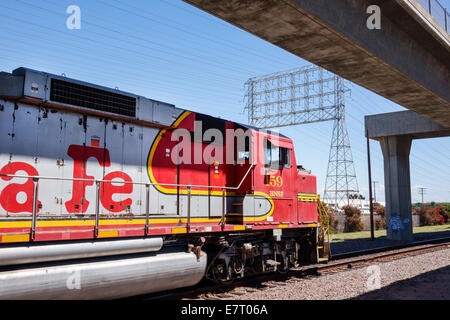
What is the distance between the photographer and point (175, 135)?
9680 millimetres

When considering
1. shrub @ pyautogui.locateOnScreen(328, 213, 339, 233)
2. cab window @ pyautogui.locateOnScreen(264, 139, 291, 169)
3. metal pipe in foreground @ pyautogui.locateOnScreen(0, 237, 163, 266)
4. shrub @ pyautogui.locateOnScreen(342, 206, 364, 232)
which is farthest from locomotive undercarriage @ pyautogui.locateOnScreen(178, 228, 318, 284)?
shrub @ pyautogui.locateOnScreen(342, 206, 364, 232)

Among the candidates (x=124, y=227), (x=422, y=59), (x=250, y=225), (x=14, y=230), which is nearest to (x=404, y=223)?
(x=422, y=59)

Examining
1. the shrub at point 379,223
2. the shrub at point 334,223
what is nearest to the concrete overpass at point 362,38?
the shrub at point 334,223

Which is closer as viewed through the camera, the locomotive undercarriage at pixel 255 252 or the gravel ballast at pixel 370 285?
the gravel ballast at pixel 370 285

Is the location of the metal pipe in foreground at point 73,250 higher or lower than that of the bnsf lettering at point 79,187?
lower

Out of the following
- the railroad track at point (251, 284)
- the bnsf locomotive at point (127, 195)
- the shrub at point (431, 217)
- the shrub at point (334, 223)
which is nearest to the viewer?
the bnsf locomotive at point (127, 195)

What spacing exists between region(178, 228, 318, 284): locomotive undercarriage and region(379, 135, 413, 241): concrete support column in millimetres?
15790

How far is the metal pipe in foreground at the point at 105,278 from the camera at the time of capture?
20.0 ft

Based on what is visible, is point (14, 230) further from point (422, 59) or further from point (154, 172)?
point (422, 59)

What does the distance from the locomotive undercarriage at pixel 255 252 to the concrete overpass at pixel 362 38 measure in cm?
511

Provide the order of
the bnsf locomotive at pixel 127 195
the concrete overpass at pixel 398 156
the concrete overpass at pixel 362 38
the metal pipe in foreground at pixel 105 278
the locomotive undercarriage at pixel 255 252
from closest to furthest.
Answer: the metal pipe in foreground at pixel 105 278
the bnsf locomotive at pixel 127 195
the concrete overpass at pixel 362 38
the locomotive undercarriage at pixel 255 252
the concrete overpass at pixel 398 156

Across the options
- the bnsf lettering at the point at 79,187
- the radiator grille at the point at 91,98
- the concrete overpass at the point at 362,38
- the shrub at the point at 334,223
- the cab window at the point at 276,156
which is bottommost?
the shrub at the point at 334,223

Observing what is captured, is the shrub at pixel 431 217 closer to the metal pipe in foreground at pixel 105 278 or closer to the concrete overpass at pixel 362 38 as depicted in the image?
the concrete overpass at pixel 362 38

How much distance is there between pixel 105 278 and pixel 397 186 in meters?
24.2
